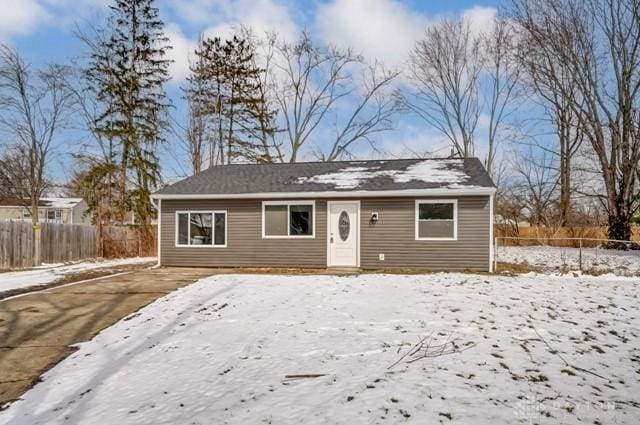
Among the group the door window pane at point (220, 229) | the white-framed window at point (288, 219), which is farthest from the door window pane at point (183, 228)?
the white-framed window at point (288, 219)

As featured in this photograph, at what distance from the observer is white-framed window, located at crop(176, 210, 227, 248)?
40.9 feet

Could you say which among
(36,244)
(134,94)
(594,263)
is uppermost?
(134,94)

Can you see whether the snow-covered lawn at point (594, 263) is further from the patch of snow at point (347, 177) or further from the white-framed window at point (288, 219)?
the white-framed window at point (288, 219)

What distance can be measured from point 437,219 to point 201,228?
7.12m

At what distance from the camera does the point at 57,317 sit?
6.46 meters

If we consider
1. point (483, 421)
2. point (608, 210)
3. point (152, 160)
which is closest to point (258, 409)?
point (483, 421)

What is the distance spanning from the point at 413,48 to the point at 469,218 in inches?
732

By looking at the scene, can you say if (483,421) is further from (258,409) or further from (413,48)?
(413,48)

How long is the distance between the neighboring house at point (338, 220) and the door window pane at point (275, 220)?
1.2 inches

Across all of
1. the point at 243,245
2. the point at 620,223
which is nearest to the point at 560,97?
the point at 620,223

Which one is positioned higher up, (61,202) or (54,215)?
(61,202)

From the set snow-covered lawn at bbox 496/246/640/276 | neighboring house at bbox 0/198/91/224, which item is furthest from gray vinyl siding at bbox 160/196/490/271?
neighboring house at bbox 0/198/91/224

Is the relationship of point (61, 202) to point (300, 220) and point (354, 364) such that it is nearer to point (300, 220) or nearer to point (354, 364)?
point (300, 220)

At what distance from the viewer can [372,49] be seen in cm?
2469
